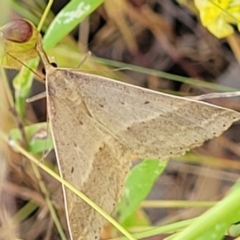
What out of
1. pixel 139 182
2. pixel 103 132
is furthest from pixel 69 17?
pixel 139 182

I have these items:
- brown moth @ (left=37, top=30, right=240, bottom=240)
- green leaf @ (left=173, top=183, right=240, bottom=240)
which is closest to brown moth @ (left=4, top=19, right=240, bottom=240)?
brown moth @ (left=37, top=30, right=240, bottom=240)

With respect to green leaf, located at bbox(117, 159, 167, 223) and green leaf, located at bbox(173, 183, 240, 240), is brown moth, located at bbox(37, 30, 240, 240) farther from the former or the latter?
green leaf, located at bbox(173, 183, 240, 240)

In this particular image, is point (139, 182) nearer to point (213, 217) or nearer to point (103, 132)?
point (103, 132)

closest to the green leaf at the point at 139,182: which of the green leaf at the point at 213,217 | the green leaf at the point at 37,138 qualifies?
the green leaf at the point at 37,138

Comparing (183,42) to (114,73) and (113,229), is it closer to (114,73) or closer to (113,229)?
(114,73)

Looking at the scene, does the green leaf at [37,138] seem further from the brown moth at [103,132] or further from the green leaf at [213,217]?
the green leaf at [213,217]
